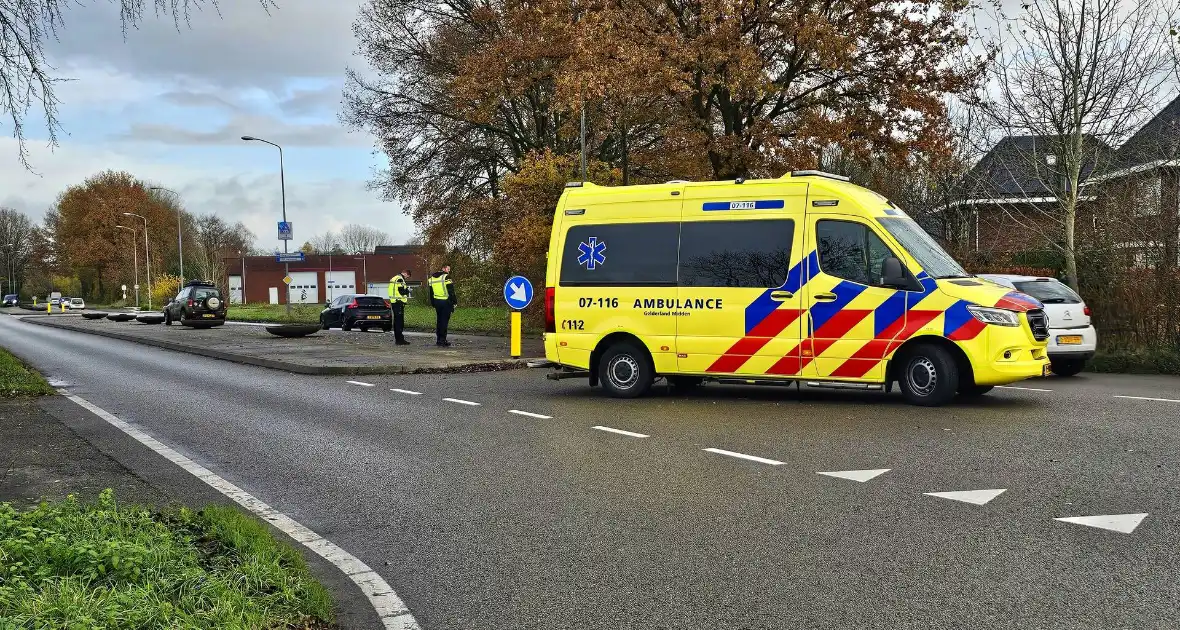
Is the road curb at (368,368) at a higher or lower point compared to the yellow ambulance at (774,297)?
lower

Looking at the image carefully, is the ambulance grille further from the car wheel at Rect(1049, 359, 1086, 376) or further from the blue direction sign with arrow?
the blue direction sign with arrow

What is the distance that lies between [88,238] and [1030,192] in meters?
82.0

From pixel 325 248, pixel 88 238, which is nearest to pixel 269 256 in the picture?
pixel 88 238

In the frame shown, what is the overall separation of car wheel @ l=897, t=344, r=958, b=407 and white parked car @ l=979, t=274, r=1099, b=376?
150 inches

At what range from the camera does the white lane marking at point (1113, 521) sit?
530 cm

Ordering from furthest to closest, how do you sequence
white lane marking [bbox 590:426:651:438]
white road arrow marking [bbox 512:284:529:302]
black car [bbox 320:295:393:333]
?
black car [bbox 320:295:393:333] < white road arrow marking [bbox 512:284:529:302] < white lane marking [bbox 590:426:651:438]

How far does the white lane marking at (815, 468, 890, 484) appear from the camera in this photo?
6757mm

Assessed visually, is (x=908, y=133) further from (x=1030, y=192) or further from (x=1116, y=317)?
(x=1116, y=317)

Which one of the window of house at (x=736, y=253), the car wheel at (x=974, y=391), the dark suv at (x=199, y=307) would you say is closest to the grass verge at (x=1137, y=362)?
the car wheel at (x=974, y=391)

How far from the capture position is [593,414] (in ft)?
34.0

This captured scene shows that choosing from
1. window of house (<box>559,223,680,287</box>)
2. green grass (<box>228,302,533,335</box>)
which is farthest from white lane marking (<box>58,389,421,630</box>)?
green grass (<box>228,302,533,335</box>)

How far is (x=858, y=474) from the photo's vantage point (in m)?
6.88

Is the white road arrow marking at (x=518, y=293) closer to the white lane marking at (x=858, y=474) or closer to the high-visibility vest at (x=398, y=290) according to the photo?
the high-visibility vest at (x=398, y=290)

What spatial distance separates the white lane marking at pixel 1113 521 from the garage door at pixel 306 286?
350 feet
